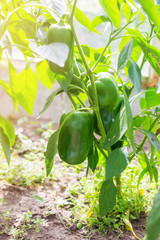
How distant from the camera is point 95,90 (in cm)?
66

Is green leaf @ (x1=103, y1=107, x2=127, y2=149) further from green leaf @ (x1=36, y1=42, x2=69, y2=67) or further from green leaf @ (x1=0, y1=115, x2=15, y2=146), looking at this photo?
green leaf @ (x1=0, y1=115, x2=15, y2=146)

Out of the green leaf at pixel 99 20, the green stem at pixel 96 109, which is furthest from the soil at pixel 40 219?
the green leaf at pixel 99 20

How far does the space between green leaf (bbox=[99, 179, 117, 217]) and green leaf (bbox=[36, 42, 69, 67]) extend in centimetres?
43

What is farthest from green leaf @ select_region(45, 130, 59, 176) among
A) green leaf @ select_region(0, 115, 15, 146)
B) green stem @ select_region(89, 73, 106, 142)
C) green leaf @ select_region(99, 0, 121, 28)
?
green leaf @ select_region(99, 0, 121, 28)

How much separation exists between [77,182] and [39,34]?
2.27ft

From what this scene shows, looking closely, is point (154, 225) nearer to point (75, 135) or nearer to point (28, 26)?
point (75, 135)

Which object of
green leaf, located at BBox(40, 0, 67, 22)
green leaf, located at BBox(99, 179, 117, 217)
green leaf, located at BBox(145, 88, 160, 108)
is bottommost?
green leaf, located at BBox(99, 179, 117, 217)

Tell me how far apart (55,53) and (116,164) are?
1.04 feet

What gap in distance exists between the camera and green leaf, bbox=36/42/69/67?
43 cm

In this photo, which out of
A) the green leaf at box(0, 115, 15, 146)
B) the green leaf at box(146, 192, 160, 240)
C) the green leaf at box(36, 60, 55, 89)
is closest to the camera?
the green leaf at box(146, 192, 160, 240)

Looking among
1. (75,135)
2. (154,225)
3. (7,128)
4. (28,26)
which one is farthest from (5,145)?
(154,225)

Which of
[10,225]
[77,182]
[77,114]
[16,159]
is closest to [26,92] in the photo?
[77,114]

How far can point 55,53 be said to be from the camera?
0.45 metres

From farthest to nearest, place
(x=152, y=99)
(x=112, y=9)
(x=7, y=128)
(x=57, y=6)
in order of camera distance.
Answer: (x=7, y=128), (x=152, y=99), (x=112, y=9), (x=57, y=6)
